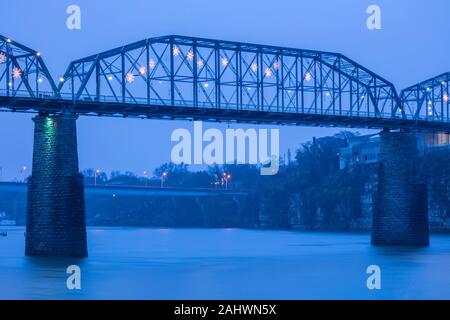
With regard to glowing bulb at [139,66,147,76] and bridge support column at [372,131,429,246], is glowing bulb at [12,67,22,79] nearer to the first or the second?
glowing bulb at [139,66,147,76]

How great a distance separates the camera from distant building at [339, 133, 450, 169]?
15821cm

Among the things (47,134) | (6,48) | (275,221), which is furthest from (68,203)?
(275,221)

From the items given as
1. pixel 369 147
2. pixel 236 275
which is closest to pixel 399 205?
pixel 236 275

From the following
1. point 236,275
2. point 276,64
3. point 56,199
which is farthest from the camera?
point 276,64

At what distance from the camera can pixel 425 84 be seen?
120 meters

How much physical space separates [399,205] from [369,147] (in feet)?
266

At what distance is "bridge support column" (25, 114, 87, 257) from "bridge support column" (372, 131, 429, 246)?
3062 centimetres

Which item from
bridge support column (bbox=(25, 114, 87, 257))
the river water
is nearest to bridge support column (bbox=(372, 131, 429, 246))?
the river water

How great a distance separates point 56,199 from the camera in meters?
72.7

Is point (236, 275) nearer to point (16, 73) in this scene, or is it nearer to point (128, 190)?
point (16, 73)

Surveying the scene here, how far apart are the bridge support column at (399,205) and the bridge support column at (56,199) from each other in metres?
30.6

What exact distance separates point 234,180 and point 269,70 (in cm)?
9124

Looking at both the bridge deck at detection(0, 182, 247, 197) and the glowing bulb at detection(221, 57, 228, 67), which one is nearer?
the glowing bulb at detection(221, 57, 228, 67)

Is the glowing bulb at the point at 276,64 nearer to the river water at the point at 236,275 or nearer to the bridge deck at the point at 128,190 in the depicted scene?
the river water at the point at 236,275
